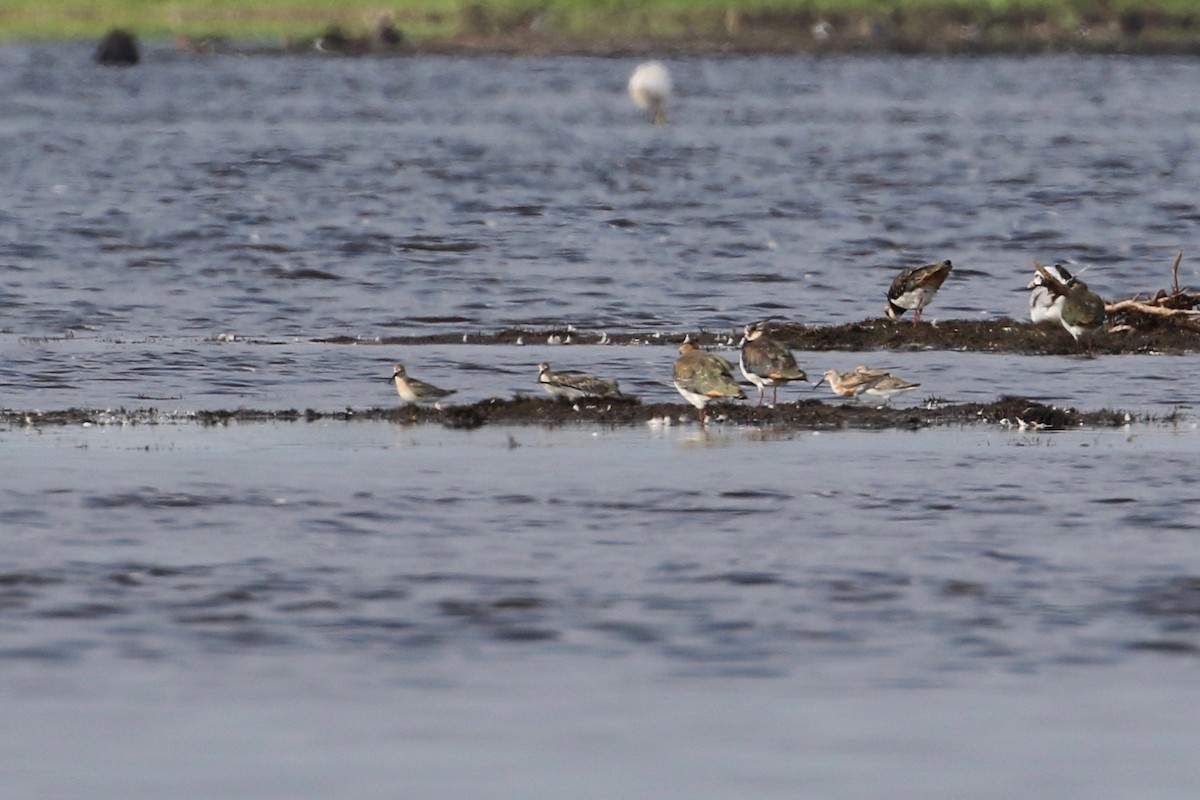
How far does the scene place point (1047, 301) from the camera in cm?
2081

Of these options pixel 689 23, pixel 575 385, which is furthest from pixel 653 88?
pixel 575 385

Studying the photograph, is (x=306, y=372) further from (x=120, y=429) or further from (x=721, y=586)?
(x=721, y=586)

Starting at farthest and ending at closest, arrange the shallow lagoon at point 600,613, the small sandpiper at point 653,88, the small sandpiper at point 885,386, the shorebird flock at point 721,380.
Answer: the small sandpiper at point 653,88 < the small sandpiper at point 885,386 < the shorebird flock at point 721,380 < the shallow lagoon at point 600,613

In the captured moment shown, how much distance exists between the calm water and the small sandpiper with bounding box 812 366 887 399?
99cm

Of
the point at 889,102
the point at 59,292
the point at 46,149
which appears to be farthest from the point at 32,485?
the point at 889,102

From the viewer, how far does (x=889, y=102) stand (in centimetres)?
6906

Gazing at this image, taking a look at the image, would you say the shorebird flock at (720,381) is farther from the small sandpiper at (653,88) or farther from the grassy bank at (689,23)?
the grassy bank at (689,23)

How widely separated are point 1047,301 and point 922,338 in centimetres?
109

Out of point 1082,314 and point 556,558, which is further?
point 1082,314

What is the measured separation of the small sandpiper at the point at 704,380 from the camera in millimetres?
15930

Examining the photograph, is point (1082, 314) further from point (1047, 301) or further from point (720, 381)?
point (720, 381)

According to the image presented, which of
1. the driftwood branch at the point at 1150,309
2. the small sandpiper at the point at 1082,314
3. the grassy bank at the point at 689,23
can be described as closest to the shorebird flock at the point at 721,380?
the small sandpiper at the point at 1082,314

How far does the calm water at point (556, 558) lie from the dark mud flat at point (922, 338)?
0.52m

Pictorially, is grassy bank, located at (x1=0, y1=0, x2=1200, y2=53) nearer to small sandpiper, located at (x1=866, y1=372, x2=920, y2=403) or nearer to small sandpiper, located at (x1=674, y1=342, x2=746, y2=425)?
small sandpiper, located at (x1=866, y1=372, x2=920, y2=403)
